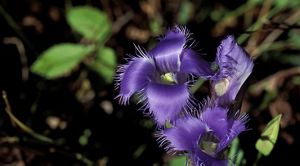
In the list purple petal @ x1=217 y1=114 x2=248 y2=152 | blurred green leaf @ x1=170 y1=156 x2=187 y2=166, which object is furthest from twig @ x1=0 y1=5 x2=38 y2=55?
purple petal @ x1=217 y1=114 x2=248 y2=152

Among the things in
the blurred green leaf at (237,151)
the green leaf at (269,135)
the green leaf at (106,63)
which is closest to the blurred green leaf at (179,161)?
the blurred green leaf at (237,151)

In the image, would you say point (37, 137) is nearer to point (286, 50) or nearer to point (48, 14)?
point (48, 14)

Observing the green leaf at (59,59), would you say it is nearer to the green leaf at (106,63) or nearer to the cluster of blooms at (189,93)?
the green leaf at (106,63)

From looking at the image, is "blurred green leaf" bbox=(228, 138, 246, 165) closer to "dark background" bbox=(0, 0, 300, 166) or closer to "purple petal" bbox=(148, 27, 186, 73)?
"dark background" bbox=(0, 0, 300, 166)

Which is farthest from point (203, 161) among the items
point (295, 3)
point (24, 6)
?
point (24, 6)

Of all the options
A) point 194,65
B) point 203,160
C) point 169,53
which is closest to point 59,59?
point 169,53

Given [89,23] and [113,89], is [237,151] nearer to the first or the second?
[113,89]

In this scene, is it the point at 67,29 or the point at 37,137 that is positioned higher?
the point at 67,29
